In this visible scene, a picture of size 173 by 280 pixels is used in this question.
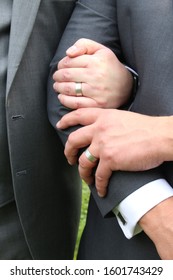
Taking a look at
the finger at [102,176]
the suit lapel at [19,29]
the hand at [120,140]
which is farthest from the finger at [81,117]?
the suit lapel at [19,29]

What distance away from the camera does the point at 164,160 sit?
4.08ft

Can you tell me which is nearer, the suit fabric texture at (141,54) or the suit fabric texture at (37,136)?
the suit fabric texture at (141,54)

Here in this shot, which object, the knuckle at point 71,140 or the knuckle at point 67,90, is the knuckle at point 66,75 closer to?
the knuckle at point 67,90

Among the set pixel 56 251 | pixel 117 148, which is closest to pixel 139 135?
pixel 117 148

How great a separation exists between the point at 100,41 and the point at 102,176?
0.39 metres

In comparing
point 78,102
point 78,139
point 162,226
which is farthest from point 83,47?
point 162,226

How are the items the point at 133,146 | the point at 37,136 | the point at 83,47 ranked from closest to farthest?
the point at 133,146, the point at 83,47, the point at 37,136

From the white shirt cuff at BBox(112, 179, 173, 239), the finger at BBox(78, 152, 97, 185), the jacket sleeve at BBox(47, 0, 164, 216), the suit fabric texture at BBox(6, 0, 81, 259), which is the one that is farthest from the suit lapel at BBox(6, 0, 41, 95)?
the white shirt cuff at BBox(112, 179, 173, 239)

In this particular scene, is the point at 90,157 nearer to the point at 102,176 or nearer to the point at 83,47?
the point at 102,176

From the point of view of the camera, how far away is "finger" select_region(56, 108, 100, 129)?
1.32m

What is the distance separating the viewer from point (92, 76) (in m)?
1.34

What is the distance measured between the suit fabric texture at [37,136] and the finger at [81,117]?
0.20 meters

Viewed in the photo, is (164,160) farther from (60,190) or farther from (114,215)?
(60,190)

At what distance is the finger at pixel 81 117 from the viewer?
1.32 metres
